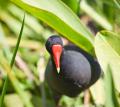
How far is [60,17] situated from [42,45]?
1.85 ft

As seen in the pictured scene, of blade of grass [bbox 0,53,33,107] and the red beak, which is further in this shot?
blade of grass [bbox 0,53,33,107]

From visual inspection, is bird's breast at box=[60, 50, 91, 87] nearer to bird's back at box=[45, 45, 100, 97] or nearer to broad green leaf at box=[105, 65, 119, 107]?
bird's back at box=[45, 45, 100, 97]

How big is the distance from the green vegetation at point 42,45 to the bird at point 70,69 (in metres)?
0.05

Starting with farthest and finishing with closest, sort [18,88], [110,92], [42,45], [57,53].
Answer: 1. [42,45]
2. [18,88]
3. [57,53]
4. [110,92]

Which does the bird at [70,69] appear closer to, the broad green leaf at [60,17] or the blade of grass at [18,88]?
the broad green leaf at [60,17]

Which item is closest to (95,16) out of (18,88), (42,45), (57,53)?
(42,45)

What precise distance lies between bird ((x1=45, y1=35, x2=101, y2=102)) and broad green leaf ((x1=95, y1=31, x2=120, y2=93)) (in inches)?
3.7

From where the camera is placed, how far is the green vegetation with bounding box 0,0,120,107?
2.97 ft

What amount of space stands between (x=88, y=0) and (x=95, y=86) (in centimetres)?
47

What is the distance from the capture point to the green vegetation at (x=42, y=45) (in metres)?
0.91

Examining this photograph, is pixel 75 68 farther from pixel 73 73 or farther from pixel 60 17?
pixel 60 17

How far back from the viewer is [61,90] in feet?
3.43

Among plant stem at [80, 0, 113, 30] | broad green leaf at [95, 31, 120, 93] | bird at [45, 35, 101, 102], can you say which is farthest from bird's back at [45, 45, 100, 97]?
plant stem at [80, 0, 113, 30]

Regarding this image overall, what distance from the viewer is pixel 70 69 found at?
39.3 inches
